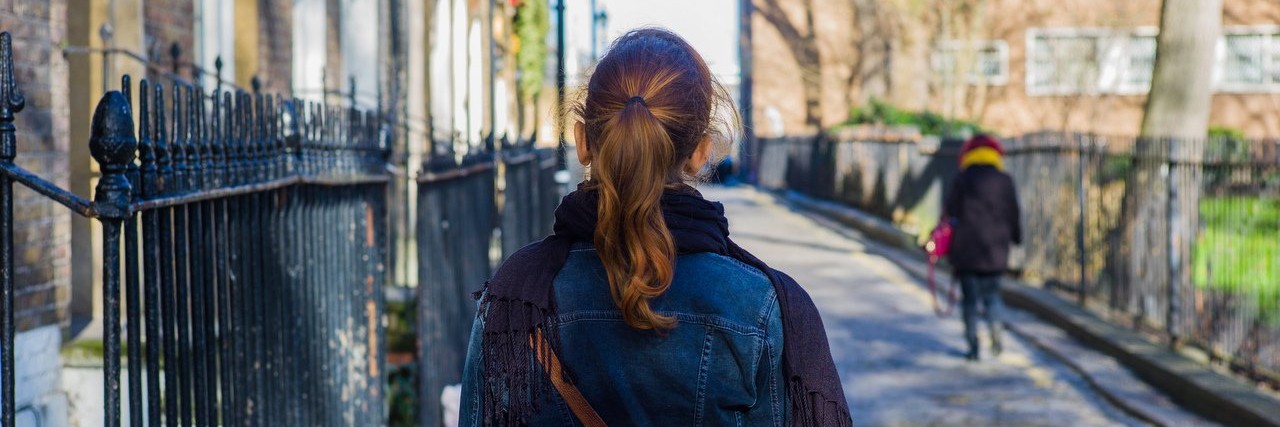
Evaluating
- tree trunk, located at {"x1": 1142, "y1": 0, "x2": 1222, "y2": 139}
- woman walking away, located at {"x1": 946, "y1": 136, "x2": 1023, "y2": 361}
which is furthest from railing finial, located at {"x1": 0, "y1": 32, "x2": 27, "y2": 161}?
tree trunk, located at {"x1": 1142, "y1": 0, "x2": 1222, "y2": 139}

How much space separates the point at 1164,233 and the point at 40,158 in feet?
23.9

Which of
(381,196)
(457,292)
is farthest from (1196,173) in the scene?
(381,196)

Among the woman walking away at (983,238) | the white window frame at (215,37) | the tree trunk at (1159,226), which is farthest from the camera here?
the woman walking away at (983,238)

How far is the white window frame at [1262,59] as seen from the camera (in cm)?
3481

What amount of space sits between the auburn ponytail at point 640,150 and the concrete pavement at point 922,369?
582 cm

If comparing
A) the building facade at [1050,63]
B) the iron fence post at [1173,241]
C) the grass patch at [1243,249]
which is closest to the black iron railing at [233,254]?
the grass patch at [1243,249]

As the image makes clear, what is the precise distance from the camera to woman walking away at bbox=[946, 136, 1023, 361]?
403 inches

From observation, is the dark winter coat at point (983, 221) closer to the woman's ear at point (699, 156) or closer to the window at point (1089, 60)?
the woman's ear at point (699, 156)

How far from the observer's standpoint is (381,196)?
556 cm

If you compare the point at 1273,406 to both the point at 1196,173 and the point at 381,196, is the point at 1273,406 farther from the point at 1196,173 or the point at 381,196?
the point at 381,196

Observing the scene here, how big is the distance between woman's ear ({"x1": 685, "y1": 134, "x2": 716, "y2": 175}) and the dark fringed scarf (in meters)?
0.04

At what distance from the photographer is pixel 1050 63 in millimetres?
35250

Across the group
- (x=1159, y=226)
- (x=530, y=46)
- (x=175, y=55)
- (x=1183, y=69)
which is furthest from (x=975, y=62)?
(x=175, y=55)

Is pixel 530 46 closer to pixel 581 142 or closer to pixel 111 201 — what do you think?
pixel 111 201
